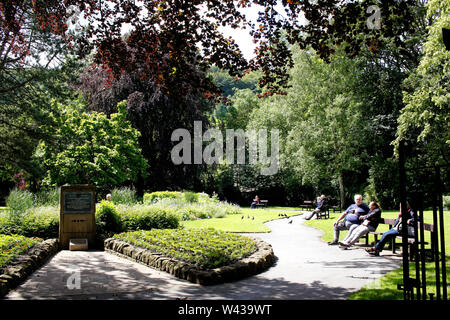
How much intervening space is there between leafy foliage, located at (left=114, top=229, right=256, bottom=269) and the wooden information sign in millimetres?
1063

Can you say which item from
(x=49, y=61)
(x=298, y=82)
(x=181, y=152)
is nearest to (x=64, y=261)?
(x=49, y=61)

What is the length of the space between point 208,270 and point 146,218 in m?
6.71

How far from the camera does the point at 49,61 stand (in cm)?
1995

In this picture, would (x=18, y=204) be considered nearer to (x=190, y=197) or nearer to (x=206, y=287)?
(x=206, y=287)

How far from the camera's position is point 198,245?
876cm

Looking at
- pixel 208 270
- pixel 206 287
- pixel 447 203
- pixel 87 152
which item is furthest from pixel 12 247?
pixel 447 203

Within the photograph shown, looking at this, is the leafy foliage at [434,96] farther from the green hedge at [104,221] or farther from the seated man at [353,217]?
the green hedge at [104,221]

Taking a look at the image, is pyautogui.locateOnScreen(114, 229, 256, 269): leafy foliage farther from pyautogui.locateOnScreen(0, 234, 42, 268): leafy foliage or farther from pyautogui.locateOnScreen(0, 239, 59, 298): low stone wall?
pyautogui.locateOnScreen(0, 234, 42, 268): leafy foliage

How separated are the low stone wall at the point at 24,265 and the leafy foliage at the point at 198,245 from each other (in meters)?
1.87

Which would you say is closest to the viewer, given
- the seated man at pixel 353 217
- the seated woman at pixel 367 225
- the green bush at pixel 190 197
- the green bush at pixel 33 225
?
the seated woman at pixel 367 225

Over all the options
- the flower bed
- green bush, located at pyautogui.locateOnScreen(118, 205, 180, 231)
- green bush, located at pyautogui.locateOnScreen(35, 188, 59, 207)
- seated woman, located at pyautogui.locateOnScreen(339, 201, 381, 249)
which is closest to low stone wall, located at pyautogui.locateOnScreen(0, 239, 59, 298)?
the flower bed

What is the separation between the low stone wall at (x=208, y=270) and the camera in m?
6.82

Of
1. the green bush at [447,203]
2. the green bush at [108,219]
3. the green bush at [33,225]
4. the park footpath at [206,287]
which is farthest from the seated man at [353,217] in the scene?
the green bush at [447,203]
